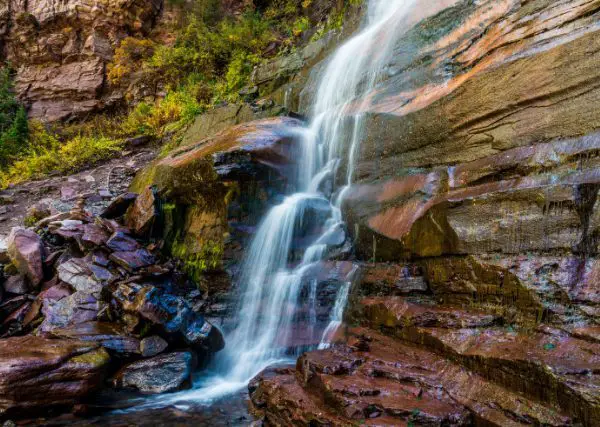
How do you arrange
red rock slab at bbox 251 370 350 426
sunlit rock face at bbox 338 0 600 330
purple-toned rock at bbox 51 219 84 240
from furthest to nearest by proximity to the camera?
1. purple-toned rock at bbox 51 219 84 240
2. sunlit rock face at bbox 338 0 600 330
3. red rock slab at bbox 251 370 350 426

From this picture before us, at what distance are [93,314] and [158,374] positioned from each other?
2159 millimetres

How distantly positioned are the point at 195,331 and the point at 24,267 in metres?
4.51

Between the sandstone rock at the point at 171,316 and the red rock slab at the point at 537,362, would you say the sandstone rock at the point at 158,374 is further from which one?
the red rock slab at the point at 537,362

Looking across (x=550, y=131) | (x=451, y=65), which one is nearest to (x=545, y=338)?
(x=550, y=131)

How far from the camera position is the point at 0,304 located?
24.7ft

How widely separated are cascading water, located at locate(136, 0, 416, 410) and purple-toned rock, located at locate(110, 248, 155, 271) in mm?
2158

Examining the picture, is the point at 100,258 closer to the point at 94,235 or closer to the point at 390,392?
the point at 94,235

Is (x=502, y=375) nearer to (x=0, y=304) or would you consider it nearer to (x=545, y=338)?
(x=545, y=338)

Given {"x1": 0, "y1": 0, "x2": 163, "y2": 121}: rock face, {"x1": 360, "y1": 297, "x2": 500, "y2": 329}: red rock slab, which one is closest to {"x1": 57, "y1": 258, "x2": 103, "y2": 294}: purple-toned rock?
{"x1": 360, "y1": 297, "x2": 500, "y2": 329}: red rock slab

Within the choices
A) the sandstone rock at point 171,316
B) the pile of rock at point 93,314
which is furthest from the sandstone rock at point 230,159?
the sandstone rock at point 171,316

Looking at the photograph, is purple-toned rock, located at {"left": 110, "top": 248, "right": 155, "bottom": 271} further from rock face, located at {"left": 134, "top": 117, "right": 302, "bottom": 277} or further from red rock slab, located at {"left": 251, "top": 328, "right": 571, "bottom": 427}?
red rock slab, located at {"left": 251, "top": 328, "right": 571, "bottom": 427}

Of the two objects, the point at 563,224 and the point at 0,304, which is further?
the point at 0,304

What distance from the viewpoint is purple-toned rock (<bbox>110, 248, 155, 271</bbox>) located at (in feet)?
25.9

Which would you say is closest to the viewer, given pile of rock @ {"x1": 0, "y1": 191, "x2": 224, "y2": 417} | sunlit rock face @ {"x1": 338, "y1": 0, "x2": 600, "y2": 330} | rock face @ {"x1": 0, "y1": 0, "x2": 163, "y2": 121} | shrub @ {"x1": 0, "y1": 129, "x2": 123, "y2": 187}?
sunlit rock face @ {"x1": 338, "y1": 0, "x2": 600, "y2": 330}
